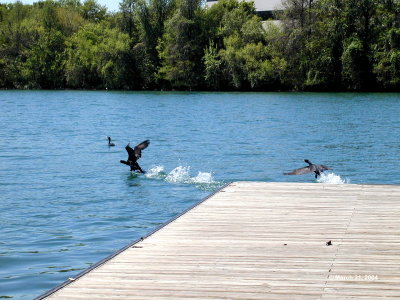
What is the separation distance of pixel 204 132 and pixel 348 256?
35.0 m

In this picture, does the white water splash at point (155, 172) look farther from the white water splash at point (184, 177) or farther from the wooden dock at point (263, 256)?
the wooden dock at point (263, 256)

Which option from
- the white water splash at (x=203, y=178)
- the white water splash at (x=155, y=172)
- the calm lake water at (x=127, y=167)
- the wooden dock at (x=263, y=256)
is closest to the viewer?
the wooden dock at (x=263, y=256)

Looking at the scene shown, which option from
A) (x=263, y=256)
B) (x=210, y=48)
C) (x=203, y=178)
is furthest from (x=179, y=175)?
(x=210, y=48)

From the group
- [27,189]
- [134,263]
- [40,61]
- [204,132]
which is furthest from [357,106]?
[40,61]

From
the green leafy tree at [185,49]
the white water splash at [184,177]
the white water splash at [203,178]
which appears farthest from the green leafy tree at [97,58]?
the white water splash at [203,178]

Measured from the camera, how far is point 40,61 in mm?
125688

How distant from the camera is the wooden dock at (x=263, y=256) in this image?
24.6 ft

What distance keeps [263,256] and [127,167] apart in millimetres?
18111

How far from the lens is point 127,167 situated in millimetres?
26734

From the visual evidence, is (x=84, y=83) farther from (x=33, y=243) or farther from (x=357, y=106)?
(x=33, y=243)

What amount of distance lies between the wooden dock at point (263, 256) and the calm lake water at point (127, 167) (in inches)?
86.8

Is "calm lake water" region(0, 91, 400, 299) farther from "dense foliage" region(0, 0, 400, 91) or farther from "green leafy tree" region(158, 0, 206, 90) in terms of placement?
"green leafy tree" region(158, 0, 206, 90)

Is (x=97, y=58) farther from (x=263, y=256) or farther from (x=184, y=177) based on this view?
(x=263, y=256)

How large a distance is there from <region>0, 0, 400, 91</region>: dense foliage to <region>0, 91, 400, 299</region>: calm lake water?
3512 centimetres
